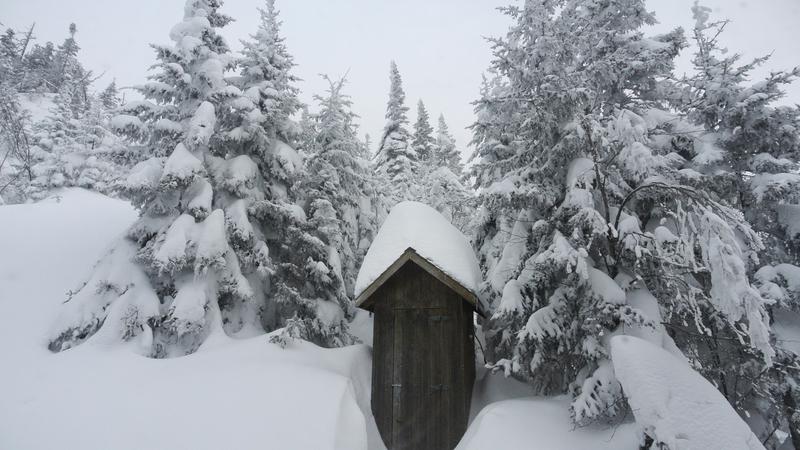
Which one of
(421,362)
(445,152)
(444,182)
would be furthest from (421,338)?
(445,152)

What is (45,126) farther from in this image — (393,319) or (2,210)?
(393,319)

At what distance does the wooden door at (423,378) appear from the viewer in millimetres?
9789

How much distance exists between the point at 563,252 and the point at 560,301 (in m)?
1.19

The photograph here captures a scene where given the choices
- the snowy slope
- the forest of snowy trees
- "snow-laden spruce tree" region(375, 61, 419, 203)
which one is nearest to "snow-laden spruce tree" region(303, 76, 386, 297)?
the forest of snowy trees

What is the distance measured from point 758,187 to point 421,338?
838 centimetres

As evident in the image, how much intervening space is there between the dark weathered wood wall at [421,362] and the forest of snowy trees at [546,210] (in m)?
1.17

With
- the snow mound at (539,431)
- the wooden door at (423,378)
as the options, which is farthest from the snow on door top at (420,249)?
the snow mound at (539,431)

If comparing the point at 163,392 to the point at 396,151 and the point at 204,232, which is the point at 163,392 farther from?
the point at 396,151

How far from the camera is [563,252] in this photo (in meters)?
7.08

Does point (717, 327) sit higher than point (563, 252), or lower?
lower

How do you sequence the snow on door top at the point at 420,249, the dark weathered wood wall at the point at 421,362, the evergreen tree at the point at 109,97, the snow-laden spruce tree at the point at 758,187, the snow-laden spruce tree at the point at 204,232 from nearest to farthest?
the snow-laden spruce tree at the point at 758,187 → the snow-laden spruce tree at the point at 204,232 → the snow on door top at the point at 420,249 → the dark weathered wood wall at the point at 421,362 → the evergreen tree at the point at 109,97

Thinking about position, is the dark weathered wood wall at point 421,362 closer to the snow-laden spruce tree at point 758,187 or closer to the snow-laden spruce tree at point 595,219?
the snow-laden spruce tree at point 595,219

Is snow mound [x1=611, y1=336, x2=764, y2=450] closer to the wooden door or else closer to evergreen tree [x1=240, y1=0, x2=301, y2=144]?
the wooden door

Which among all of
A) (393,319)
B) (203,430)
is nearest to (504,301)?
(393,319)
